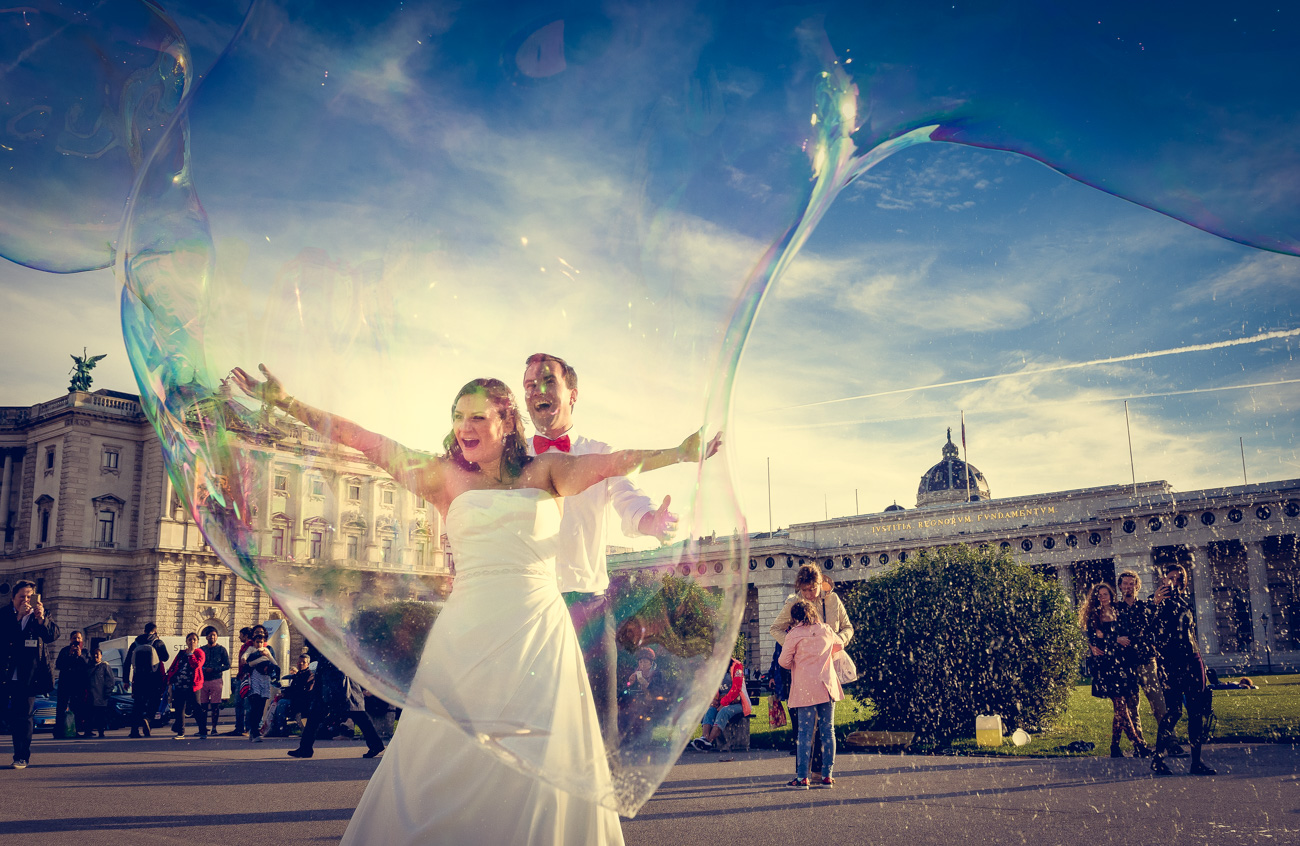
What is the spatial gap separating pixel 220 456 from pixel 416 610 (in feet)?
3.28

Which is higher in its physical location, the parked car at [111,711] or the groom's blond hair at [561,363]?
the groom's blond hair at [561,363]

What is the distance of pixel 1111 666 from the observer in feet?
29.7

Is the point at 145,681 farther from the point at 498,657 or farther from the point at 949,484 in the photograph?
the point at 949,484

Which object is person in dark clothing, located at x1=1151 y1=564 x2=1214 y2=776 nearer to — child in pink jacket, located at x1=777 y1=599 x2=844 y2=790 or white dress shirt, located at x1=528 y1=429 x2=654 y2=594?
child in pink jacket, located at x1=777 y1=599 x2=844 y2=790

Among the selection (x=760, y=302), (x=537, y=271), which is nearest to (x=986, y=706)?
(x=760, y=302)

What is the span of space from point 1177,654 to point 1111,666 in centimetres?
71

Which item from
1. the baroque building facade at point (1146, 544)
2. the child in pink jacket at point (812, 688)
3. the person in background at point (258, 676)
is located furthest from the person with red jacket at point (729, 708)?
the baroque building facade at point (1146, 544)

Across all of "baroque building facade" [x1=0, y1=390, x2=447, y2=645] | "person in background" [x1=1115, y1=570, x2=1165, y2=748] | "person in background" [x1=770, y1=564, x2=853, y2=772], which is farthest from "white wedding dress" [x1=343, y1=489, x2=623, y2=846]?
"baroque building facade" [x1=0, y1=390, x2=447, y2=645]

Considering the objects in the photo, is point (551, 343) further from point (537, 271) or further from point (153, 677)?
point (153, 677)

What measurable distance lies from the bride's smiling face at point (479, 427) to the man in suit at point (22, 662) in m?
8.95

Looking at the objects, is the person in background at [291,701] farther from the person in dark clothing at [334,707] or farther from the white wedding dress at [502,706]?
the white wedding dress at [502,706]

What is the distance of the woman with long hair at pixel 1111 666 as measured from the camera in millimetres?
Result: 9016

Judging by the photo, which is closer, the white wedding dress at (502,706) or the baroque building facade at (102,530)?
the white wedding dress at (502,706)

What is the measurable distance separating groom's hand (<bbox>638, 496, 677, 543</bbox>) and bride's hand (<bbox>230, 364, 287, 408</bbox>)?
1228 mm
